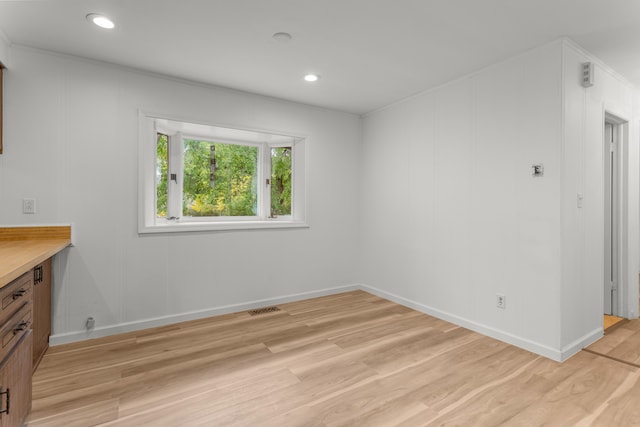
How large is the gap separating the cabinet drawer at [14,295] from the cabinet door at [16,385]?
0.56ft

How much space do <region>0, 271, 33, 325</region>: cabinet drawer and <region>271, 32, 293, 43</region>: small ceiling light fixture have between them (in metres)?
2.14

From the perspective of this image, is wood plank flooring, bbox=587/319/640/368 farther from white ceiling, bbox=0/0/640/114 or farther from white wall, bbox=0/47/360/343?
white wall, bbox=0/47/360/343

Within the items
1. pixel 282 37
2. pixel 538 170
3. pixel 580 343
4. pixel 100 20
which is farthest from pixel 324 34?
pixel 580 343

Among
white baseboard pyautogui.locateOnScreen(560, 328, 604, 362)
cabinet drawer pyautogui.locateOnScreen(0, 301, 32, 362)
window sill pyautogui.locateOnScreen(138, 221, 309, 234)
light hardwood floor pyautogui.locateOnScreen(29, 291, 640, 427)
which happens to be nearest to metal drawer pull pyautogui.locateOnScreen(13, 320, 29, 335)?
cabinet drawer pyautogui.locateOnScreen(0, 301, 32, 362)

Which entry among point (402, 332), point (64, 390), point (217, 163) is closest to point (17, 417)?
point (64, 390)

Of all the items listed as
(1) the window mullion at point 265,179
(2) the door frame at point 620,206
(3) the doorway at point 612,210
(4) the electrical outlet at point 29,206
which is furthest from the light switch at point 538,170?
(4) the electrical outlet at point 29,206

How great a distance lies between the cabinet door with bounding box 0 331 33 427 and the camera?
52.5 inches

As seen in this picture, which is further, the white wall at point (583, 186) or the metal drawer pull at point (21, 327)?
the white wall at point (583, 186)

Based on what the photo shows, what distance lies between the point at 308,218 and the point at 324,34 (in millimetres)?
2182

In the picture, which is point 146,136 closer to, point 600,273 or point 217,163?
point 217,163

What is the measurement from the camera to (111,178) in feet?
9.50

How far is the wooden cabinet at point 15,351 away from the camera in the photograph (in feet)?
4.41

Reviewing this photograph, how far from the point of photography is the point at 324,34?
7.84 feet

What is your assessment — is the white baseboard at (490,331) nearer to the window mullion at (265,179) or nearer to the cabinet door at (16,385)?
the window mullion at (265,179)
